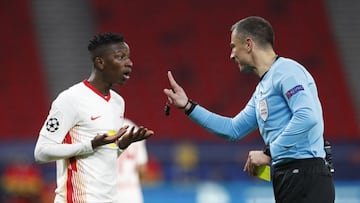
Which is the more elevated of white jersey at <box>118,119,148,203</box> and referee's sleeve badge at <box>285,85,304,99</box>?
referee's sleeve badge at <box>285,85,304,99</box>

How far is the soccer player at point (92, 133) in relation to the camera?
17.3 feet

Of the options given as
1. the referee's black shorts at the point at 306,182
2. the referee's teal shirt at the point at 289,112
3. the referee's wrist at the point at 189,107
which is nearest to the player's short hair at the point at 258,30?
the referee's teal shirt at the point at 289,112

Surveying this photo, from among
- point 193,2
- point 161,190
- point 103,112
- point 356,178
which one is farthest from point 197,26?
point 103,112

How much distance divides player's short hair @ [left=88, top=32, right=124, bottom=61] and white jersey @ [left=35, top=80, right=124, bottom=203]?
9.1 inches

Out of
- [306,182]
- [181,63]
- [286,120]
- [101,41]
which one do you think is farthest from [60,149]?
[181,63]

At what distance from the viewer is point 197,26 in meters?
18.6

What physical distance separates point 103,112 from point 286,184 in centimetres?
127

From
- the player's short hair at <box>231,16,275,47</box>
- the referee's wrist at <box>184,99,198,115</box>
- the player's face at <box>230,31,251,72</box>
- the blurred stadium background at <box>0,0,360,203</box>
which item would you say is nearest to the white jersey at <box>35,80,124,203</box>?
the referee's wrist at <box>184,99,198,115</box>

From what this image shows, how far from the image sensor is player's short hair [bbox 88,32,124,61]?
5.55 m

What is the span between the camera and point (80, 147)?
17.3 feet

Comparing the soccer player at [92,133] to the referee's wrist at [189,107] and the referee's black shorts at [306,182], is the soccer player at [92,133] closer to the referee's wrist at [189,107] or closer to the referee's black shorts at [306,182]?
the referee's wrist at [189,107]

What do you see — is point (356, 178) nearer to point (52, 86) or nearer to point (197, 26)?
point (197, 26)

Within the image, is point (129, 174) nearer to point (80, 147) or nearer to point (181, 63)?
point (80, 147)

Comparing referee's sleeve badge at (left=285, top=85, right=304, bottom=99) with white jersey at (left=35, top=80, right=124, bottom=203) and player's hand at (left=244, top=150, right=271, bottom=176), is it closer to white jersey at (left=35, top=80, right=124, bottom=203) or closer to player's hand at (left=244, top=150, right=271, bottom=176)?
player's hand at (left=244, top=150, right=271, bottom=176)
